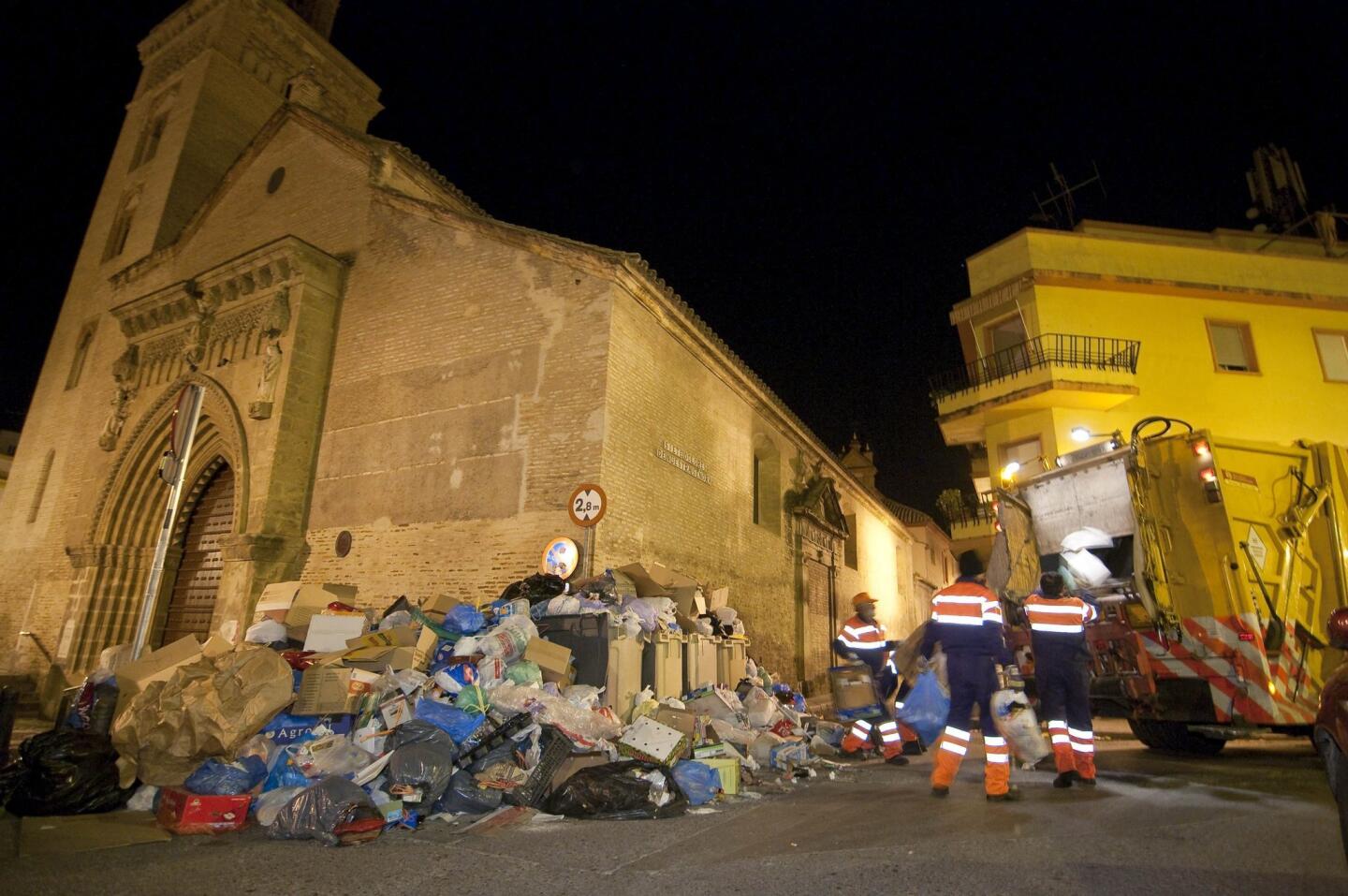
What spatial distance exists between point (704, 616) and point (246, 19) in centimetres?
2013

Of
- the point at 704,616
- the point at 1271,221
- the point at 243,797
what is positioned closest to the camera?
the point at 243,797

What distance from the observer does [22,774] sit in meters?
4.77

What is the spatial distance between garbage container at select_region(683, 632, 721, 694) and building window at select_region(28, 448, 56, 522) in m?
15.8

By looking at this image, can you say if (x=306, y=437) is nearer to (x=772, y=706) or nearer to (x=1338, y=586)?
(x=772, y=706)

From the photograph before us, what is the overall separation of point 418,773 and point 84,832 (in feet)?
6.35

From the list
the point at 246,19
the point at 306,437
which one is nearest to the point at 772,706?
the point at 306,437

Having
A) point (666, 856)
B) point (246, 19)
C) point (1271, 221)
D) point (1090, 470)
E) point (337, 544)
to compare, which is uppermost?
point (246, 19)

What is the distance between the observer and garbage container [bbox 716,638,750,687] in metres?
8.10

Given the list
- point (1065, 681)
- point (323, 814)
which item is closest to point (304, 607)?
point (323, 814)

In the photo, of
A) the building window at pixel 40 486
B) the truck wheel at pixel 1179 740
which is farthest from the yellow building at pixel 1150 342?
the building window at pixel 40 486

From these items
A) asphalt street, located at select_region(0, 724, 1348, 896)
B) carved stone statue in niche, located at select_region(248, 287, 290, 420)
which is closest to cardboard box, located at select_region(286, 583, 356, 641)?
asphalt street, located at select_region(0, 724, 1348, 896)

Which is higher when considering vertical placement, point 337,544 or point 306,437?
point 306,437

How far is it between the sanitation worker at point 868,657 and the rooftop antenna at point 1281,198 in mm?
17482

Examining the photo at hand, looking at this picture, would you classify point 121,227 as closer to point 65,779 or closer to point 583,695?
point 65,779
